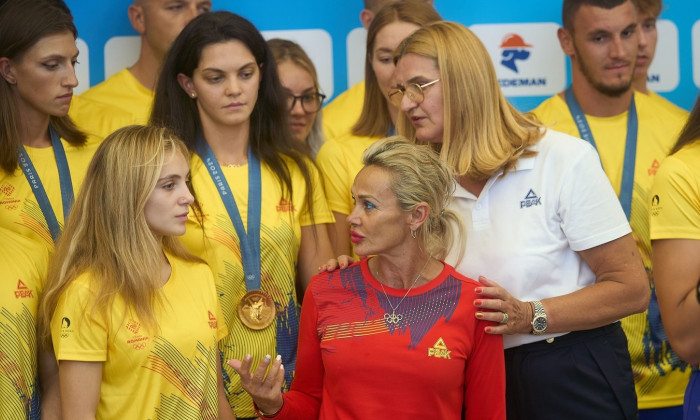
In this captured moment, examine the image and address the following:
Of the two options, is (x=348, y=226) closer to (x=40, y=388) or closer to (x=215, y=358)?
(x=215, y=358)

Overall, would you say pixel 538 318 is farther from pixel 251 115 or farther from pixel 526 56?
pixel 526 56

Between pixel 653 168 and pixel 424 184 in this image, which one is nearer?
pixel 424 184

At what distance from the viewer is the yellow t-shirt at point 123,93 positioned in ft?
15.2

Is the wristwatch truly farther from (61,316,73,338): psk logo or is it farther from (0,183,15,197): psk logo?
(0,183,15,197): psk logo

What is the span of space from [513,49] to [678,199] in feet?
6.99

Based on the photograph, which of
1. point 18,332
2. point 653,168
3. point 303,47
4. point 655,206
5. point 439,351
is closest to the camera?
point 439,351

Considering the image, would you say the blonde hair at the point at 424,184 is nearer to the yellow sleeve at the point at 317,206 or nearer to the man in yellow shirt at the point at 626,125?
the yellow sleeve at the point at 317,206

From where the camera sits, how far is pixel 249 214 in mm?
3621

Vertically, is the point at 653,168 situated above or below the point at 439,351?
above

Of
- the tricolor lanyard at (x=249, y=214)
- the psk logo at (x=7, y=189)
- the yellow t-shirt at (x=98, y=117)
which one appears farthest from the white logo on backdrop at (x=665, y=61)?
the psk logo at (x=7, y=189)

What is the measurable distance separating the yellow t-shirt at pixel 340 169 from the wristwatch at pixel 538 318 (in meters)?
1.13

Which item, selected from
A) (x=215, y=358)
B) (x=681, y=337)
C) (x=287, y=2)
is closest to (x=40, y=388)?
(x=215, y=358)

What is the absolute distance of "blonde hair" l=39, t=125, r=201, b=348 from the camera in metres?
2.93

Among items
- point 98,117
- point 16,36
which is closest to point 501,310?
point 16,36
